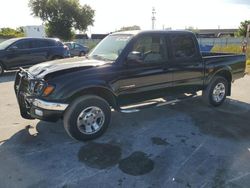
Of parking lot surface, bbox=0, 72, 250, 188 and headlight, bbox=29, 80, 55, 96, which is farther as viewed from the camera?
headlight, bbox=29, 80, 55, 96

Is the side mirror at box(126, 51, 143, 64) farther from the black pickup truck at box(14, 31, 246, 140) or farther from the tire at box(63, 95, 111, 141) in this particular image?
the tire at box(63, 95, 111, 141)

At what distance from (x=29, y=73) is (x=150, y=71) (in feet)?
7.19

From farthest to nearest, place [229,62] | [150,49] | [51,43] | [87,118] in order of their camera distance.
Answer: [51,43]
[229,62]
[150,49]
[87,118]

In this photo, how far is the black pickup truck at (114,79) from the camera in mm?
4207

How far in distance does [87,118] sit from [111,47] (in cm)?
155

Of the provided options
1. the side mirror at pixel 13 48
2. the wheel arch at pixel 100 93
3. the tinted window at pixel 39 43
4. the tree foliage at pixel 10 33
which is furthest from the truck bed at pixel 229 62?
the tree foliage at pixel 10 33

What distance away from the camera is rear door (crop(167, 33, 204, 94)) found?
18.1 ft

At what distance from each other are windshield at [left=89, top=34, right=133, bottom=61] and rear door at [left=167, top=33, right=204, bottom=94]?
0.99 meters

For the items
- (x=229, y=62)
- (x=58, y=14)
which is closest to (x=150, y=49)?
(x=229, y=62)

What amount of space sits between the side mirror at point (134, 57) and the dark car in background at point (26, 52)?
337 inches

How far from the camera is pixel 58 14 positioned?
44.1 metres

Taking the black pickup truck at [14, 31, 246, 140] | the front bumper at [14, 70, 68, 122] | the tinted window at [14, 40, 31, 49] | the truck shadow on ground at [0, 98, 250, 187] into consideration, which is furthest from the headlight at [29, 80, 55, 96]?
the tinted window at [14, 40, 31, 49]

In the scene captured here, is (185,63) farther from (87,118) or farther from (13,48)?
(13,48)

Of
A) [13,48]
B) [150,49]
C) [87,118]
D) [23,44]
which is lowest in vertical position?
[87,118]
